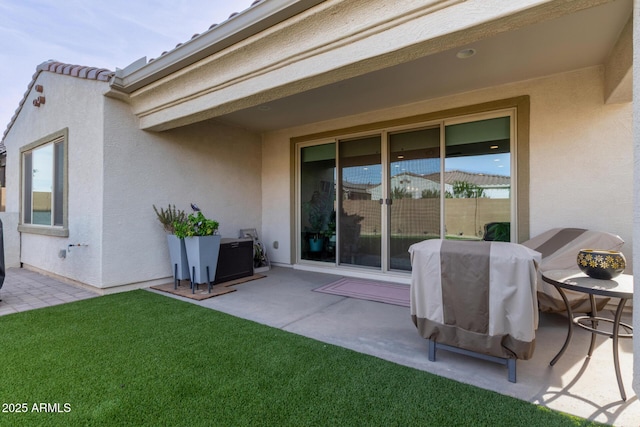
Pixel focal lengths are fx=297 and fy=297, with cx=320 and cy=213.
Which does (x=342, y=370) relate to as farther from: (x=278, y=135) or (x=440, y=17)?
(x=278, y=135)

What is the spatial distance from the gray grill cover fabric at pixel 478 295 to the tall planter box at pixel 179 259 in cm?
339

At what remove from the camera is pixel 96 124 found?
13.6 feet

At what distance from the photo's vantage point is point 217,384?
195 cm

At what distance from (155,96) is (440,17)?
3672 millimetres

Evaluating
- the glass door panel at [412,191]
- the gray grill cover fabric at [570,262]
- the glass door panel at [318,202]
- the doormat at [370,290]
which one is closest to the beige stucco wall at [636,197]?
the gray grill cover fabric at [570,262]

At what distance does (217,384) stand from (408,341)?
1.61 meters

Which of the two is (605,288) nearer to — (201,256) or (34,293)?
(201,256)

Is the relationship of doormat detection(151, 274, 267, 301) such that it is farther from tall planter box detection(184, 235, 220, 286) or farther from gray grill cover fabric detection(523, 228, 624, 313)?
gray grill cover fabric detection(523, 228, 624, 313)

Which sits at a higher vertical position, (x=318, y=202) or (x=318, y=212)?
(x=318, y=202)

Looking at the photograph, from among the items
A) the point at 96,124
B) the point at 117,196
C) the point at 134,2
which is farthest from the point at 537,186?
the point at 134,2

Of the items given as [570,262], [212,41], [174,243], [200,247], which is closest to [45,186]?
[174,243]

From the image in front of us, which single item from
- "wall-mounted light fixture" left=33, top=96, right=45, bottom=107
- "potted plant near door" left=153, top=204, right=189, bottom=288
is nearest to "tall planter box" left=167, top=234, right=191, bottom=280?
"potted plant near door" left=153, top=204, right=189, bottom=288

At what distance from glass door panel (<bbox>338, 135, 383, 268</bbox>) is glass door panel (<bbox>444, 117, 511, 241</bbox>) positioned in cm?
114

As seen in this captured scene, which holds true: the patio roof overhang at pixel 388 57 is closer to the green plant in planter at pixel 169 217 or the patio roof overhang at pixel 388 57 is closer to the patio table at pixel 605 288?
the green plant in planter at pixel 169 217
